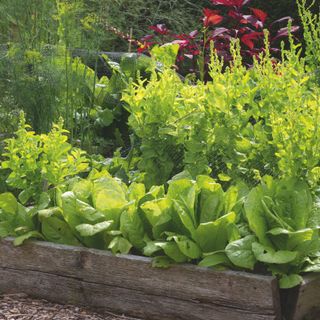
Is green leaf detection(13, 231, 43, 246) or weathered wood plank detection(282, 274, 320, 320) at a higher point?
green leaf detection(13, 231, 43, 246)

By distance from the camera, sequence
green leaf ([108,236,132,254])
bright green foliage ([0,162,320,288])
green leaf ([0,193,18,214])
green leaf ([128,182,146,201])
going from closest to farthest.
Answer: bright green foliage ([0,162,320,288]) → green leaf ([108,236,132,254]) → green leaf ([128,182,146,201]) → green leaf ([0,193,18,214])

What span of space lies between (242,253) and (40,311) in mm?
986

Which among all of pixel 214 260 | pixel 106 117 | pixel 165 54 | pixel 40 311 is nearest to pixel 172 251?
pixel 214 260

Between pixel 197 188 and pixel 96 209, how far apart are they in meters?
0.47

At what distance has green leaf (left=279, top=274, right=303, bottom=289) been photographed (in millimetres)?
2766

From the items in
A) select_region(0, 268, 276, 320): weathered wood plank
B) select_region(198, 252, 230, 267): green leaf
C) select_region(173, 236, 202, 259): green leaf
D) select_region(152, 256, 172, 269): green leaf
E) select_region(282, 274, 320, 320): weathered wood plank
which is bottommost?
select_region(0, 268, 276, 320): weathered wood plank

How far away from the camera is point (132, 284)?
3062mm

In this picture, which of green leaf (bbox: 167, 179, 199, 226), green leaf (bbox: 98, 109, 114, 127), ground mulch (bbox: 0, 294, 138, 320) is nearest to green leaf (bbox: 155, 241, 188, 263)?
green leaf (bbox: 167, 179, 199, 226)

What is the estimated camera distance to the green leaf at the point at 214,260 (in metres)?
2.88

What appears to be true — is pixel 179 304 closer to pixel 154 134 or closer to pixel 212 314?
pixel 212 314

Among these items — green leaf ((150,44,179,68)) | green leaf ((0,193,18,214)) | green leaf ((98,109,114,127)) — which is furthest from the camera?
green leaf ((98,109,114,127))

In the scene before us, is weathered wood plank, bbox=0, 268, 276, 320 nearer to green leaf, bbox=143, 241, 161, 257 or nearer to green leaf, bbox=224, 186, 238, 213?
green leaf, bbox=143, 241, 161, 257

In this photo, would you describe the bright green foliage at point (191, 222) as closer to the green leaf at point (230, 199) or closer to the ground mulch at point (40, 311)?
the green leaf at point (230, 199)

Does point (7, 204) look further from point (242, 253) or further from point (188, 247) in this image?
point (242, 253)
